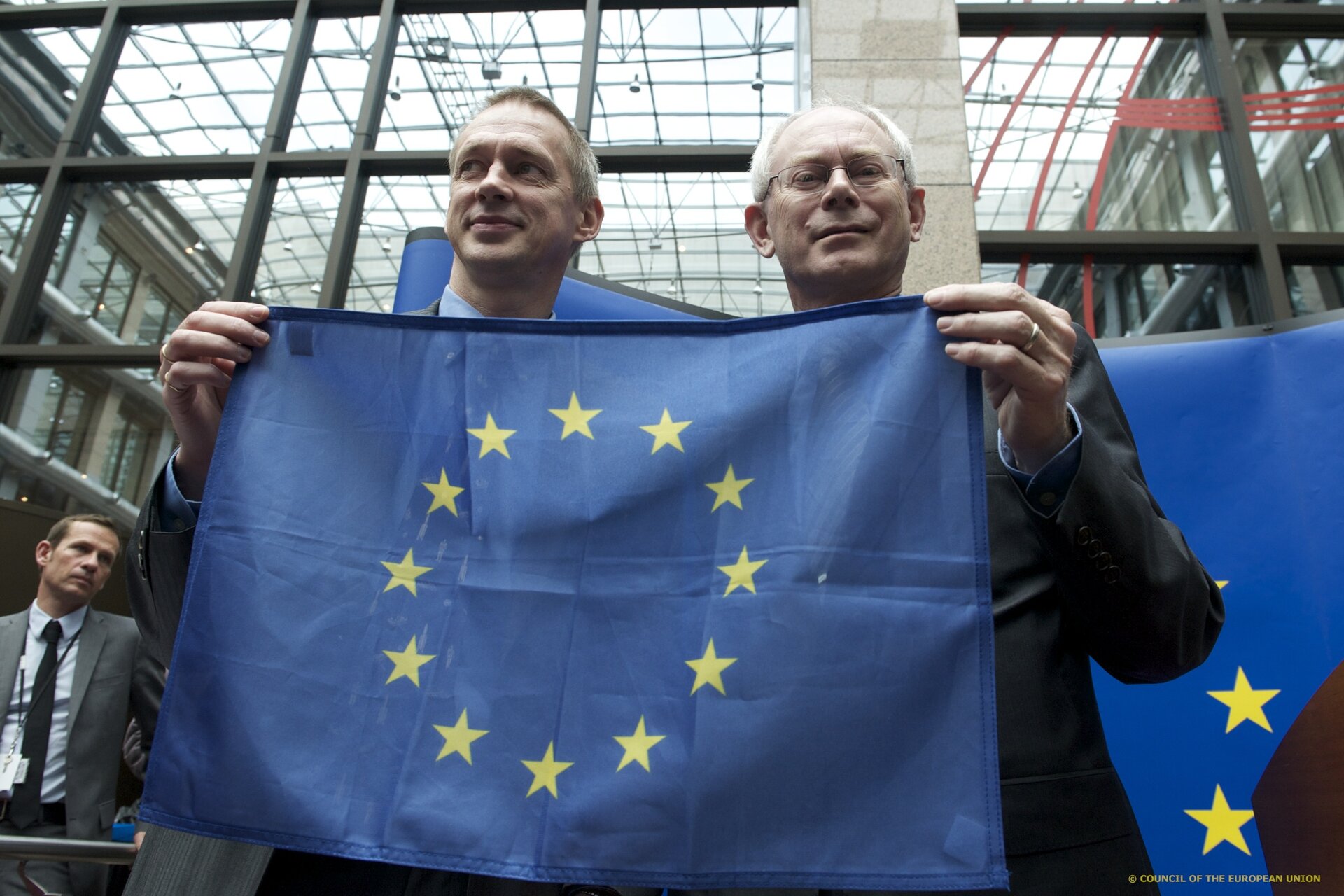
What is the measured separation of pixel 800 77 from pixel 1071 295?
226 cm

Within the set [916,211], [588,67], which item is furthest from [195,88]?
[916,211]

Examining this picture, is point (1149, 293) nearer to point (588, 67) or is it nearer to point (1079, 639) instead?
point (588, 67)

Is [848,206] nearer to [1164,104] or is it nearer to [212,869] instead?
[212,869]

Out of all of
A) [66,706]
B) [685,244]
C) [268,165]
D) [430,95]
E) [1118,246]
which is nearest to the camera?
[66,706]

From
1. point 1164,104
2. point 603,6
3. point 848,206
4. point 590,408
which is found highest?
point 603,6

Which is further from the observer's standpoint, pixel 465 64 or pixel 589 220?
pixel 465 64

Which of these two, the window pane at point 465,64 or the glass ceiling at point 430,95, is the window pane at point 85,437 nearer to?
the glass ceiling at point 430,95

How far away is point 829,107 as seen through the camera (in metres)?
2.31

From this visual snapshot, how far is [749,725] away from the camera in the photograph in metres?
1.51

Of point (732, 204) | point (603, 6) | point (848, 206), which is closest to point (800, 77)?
point (732, 204)

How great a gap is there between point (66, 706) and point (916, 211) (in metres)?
4.12

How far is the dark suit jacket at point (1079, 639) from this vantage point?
150 cm

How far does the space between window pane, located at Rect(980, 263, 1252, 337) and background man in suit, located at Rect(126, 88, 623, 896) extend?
3812 mm

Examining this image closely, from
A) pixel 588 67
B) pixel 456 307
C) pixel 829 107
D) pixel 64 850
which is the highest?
pixel 588 67
